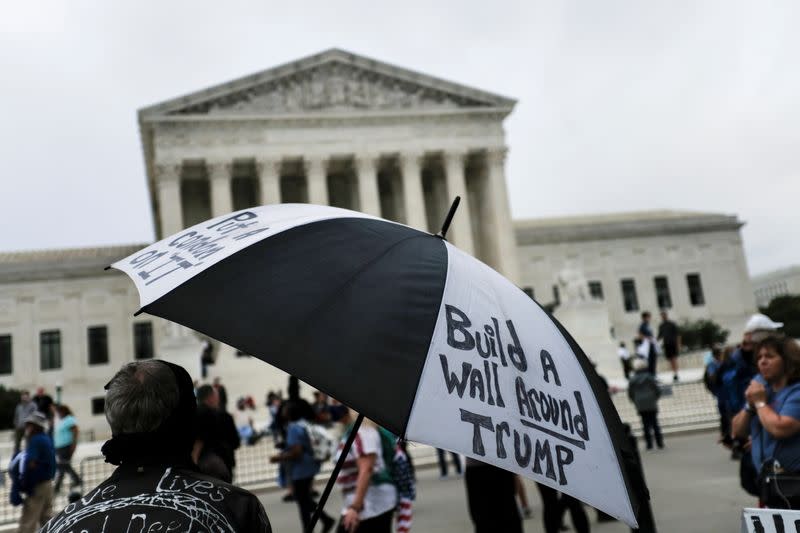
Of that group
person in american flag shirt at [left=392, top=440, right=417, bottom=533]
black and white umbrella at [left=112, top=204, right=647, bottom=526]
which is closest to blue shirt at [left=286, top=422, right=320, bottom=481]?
person in american flag shirt at [left=392, top=440, right=417, bottom=533]

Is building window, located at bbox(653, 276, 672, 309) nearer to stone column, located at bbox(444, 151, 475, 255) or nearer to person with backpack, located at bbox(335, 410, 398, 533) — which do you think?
stone column, located at bbox(444, 151, 475, 255)

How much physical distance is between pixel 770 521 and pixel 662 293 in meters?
58.2

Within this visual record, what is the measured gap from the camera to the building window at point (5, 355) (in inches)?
1791

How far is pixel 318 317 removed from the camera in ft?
8.34

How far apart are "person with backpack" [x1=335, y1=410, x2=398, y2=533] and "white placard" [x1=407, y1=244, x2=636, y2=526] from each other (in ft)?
9.45

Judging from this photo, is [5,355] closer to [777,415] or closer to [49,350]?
[49,350]

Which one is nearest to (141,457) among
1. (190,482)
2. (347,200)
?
(190,482)

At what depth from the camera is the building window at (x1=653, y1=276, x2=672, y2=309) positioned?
57.3 meters

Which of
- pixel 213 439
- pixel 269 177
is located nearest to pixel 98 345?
pixel 269 177

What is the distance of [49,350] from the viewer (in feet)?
153

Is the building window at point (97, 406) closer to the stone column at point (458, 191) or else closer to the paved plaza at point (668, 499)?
the stone column at point (458, 191)

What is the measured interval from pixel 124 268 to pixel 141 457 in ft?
3.36

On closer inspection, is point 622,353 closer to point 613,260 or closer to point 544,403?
point 544,403

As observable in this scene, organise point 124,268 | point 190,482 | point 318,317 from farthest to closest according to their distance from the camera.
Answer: point 124,268 < point 318,317 < point 190,482
